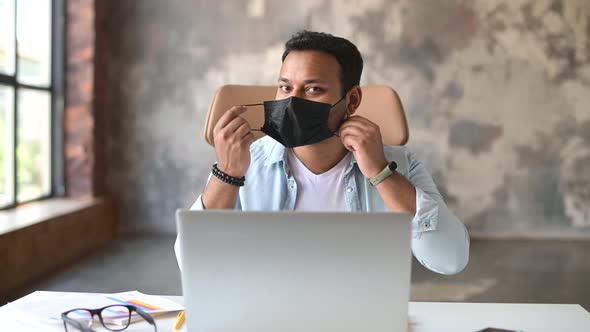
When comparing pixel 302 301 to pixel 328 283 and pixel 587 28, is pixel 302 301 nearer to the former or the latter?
pixel 328 283

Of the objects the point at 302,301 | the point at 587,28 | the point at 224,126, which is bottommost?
the point at 302,301

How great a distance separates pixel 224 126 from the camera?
1.60 meters

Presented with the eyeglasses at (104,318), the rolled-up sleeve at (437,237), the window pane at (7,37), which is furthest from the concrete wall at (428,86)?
the eyeglasses at (104,318)

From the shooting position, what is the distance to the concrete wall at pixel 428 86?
15.9ft

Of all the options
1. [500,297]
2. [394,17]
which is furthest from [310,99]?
[394,17]

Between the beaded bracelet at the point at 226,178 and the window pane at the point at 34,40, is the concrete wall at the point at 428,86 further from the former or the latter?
the beaded bracelet at the point at 226,178

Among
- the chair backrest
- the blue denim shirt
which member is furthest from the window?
the blue denim shirt

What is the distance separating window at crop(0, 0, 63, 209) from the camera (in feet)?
12.5

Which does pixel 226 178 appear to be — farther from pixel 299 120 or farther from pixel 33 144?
pixel 33 144

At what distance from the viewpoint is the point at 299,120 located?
5.60 feet

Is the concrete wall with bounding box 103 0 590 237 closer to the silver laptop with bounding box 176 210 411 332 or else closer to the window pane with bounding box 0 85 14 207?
the window pane with bounding box 0 85 14 207

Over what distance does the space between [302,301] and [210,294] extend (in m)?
0.15

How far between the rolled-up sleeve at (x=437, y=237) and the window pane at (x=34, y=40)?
331cm

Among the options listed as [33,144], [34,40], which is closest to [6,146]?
[33,144]
